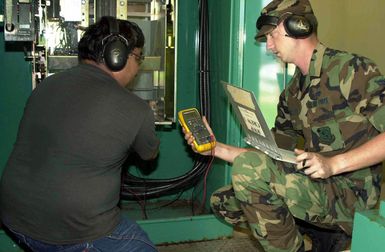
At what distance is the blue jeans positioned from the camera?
1.17m

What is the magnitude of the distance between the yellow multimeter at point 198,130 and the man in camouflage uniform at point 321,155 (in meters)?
0.17

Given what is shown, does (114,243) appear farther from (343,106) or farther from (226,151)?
(343,106)

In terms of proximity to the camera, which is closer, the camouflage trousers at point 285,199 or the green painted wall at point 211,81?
the camouflage trousers at point 285,199

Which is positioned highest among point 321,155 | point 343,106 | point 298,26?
point 298,26

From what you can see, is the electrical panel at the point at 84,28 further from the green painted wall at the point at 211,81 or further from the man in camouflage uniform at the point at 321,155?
the man in camouflage uniform at the point at 321,155

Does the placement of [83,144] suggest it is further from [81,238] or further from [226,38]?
[226,38]

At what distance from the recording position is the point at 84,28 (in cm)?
203

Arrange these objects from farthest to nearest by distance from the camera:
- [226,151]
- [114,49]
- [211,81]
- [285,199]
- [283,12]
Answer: [211,81] → [226,151] → [283,12] → [285,199] → [114,49]

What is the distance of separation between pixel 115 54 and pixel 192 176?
1.15 metres

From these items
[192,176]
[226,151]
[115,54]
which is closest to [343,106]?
[226,151]

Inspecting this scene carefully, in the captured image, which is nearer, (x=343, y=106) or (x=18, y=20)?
(x=343, y=106)

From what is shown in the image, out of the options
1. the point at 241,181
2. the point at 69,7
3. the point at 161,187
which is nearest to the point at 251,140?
the point at 241,181

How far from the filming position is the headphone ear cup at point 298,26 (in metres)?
1.48

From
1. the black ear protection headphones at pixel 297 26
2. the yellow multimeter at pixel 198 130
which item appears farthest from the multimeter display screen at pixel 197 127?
the black ear protection headphones at pixel 297 26
